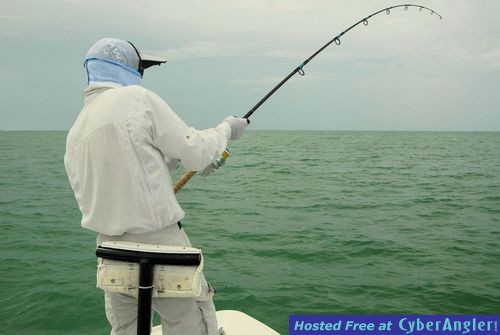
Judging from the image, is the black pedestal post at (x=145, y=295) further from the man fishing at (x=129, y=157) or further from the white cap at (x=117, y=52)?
the white cap at (x=117, y=52)

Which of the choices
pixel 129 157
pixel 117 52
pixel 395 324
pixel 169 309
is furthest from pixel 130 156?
pixel 395 324

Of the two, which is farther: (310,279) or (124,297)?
(310,279)

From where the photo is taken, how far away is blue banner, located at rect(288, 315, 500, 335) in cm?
464

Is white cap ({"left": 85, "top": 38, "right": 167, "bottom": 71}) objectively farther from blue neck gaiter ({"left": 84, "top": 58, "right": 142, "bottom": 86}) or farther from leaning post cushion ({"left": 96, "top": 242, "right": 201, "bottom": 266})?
leaning post cushion ({"left": 96, "top": 242, "right": 201, "bottom": 266})

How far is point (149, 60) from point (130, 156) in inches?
28.2

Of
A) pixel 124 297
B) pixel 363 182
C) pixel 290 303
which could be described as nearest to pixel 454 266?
pixel 290 303

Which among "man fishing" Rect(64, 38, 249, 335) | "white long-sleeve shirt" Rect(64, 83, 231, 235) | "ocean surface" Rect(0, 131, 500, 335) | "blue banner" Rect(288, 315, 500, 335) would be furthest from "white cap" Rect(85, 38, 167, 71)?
"ocean surface" Rect(0, 131, 500, 335)

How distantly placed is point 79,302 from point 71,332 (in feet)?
2.19

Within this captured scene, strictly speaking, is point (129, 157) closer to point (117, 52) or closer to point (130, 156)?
point (130, 156)

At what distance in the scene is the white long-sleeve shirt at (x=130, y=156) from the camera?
193cm

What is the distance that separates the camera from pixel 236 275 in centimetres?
641

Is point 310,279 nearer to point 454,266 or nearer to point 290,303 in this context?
point 290,303

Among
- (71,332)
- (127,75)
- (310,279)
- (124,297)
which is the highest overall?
(127,75)

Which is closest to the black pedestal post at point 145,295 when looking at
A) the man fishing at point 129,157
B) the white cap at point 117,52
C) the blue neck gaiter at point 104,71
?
the man fishing at point 129,157
